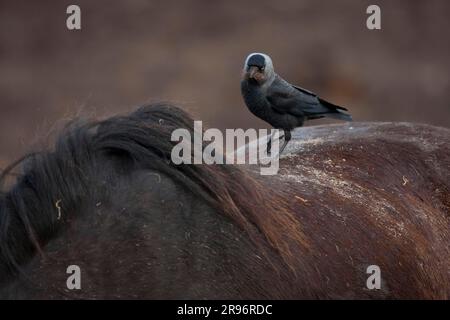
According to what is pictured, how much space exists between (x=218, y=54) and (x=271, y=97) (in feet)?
32.5

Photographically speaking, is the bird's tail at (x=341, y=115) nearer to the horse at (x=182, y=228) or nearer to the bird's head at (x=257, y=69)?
the bird's head at (x=257, y=69)

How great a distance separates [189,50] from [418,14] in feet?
13.7

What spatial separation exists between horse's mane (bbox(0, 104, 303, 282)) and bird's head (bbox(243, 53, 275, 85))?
2.44 ft

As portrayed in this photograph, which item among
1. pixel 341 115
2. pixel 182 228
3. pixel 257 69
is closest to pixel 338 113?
pixel 341 115

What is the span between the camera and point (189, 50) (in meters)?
13.4

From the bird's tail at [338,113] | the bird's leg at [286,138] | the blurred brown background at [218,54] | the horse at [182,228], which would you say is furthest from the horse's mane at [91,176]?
the blurred brown background at [218,54]

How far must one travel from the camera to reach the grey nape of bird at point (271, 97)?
358 centimetres

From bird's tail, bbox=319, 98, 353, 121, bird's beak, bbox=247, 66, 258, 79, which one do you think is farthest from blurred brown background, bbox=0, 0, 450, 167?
bird's beak, bbox=247, 66, 258, 79

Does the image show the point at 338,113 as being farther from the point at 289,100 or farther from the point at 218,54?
the point at 218,54

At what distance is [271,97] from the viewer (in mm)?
3613

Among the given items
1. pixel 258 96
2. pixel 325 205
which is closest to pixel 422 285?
pixel 325 205

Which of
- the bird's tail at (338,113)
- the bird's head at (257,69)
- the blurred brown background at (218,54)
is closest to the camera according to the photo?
the bird's head at (257,69)

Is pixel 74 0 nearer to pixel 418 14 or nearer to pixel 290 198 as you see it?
pixel 418 14

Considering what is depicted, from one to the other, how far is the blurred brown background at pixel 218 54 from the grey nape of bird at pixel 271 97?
8.14m
